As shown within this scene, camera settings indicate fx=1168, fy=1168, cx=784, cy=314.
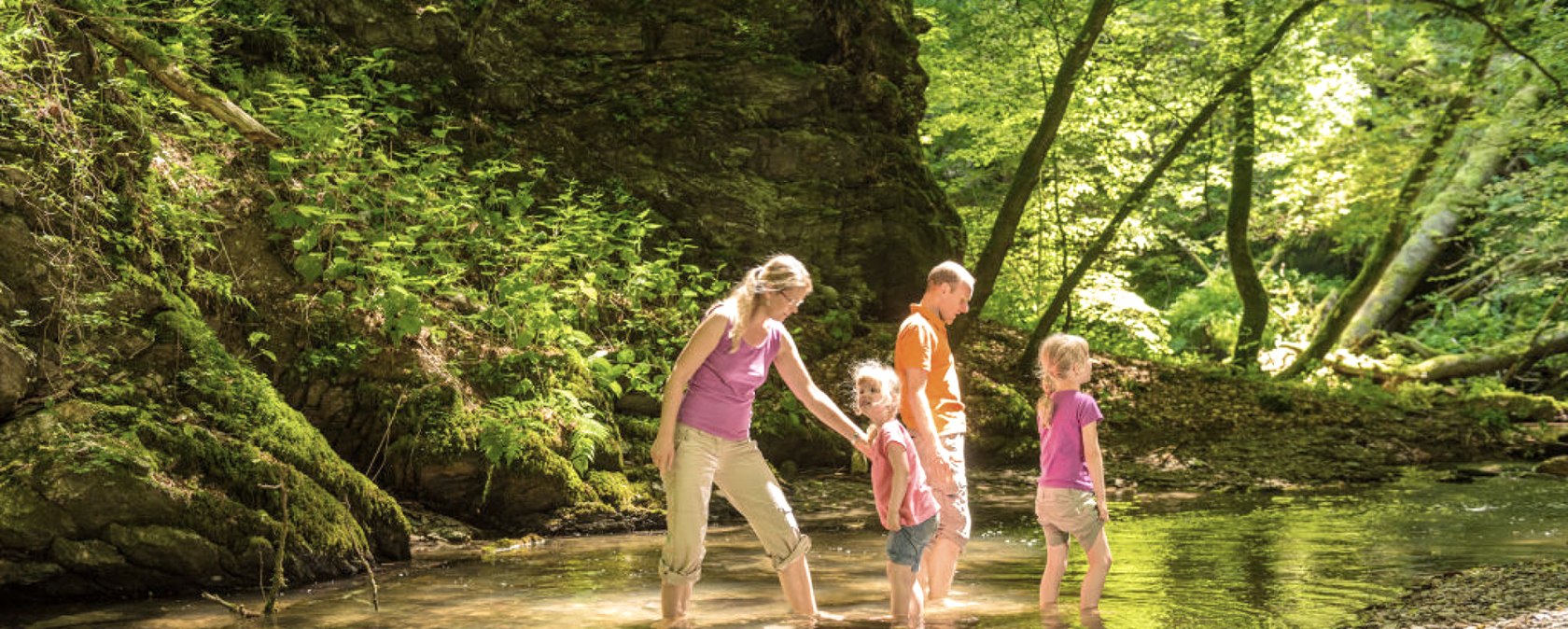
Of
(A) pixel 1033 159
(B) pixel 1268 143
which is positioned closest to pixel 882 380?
(A) pixel 1033 159

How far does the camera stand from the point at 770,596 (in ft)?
21.9

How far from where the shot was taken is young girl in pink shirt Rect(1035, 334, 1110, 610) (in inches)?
238

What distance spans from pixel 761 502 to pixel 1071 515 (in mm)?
1649

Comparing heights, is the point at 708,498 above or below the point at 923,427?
below

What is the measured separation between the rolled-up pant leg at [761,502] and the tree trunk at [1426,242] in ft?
60.4

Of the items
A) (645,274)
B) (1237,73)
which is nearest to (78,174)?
(645,274)

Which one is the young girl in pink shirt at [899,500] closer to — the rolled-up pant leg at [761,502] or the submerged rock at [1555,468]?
the rolled-up pant leg at [761,502]

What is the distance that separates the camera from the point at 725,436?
5.59 metres

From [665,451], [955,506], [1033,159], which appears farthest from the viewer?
[1033,159]

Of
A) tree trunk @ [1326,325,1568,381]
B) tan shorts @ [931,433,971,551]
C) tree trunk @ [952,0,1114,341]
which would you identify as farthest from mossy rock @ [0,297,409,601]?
tree trunk @ [1326,325,1568,381]

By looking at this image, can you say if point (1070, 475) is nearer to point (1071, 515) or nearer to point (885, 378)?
point (1071, 515)

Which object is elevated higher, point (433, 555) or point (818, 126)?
point (818, 126)

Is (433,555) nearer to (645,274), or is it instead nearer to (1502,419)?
(645,274)

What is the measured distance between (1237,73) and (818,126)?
5.65 meters
